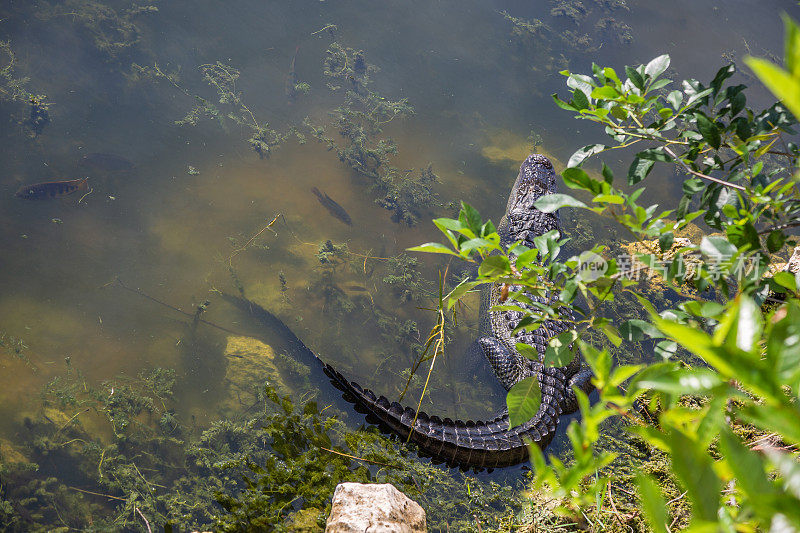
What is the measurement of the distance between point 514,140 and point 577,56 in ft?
8.44

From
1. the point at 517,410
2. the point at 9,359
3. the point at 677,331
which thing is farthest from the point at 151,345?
the point at 677,331

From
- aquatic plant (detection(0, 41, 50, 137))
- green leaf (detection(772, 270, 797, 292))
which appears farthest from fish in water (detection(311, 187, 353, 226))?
green leaf (detection(772, 270, 797, 292))

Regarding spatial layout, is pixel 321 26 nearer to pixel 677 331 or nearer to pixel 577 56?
pixel 577 56

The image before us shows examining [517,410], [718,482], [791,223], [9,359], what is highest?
[791,223]

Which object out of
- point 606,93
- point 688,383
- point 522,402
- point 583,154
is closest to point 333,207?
point 583,154

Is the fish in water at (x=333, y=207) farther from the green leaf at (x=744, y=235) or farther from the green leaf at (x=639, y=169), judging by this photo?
the green leaf at (x=744, y=235)

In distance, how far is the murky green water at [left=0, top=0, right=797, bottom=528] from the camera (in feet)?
11.3

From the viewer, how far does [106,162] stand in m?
4.34

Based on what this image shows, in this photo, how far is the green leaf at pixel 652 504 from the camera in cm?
53

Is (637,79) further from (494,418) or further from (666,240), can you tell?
(494,418)

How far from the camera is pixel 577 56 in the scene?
23.6 feet

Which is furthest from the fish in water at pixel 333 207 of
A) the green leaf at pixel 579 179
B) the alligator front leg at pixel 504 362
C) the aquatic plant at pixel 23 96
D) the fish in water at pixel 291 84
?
the green leaf at pixel 579 179

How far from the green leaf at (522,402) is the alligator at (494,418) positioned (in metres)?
0.86

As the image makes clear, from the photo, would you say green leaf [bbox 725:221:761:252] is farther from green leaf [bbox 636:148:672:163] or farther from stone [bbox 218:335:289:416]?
stone [bbox 218:335:289:416]
